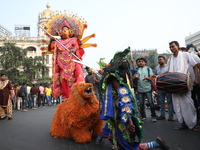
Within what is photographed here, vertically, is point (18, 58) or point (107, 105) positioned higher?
point (18, 58)

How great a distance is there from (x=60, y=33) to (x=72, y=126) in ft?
8.02

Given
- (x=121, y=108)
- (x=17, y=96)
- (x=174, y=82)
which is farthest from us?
(x=17, y=96)

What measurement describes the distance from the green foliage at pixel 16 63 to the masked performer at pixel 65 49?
32.0 m

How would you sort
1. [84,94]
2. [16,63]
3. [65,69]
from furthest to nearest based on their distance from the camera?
[16,63] < [65,69] < [84,94]

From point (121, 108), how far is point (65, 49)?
2.44 meters

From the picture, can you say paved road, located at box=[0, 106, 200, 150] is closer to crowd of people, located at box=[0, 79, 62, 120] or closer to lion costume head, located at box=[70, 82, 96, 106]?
lion costume head, located at box=[70, 82, 96, 106]

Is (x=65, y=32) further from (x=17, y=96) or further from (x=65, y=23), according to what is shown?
(x=17, y=96)

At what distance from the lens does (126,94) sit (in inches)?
86.7

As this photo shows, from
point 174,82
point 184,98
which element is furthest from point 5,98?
point 184,98

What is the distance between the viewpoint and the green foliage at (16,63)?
32594 mm

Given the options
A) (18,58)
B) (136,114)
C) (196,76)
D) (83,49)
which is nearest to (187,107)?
(196,76)

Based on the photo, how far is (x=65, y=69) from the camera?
4.03 metres

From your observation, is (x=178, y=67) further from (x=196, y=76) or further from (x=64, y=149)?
(x=64, y=149)

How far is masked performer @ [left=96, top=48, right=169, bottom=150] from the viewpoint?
84.8 inches
